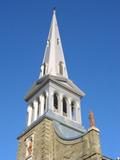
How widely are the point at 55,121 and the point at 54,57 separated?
11.0 m

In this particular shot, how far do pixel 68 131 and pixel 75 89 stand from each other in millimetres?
6549

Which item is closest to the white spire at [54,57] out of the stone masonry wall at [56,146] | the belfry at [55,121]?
the belfry at [55,121]

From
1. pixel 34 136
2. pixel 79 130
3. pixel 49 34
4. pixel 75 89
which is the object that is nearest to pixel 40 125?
pixel 34 136

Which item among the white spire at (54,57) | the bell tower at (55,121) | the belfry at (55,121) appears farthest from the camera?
the white spire at (54,57)

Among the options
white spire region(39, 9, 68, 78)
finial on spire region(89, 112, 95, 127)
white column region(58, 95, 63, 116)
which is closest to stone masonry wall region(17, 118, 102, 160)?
finial on spire region(89, 112, 95, 127)

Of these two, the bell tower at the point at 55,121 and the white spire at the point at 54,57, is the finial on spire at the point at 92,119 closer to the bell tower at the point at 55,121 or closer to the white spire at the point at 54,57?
the bell tower at the point at 55,121

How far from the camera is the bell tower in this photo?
2548 centimetres

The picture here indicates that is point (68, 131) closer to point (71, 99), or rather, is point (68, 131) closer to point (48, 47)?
point (71, 99)

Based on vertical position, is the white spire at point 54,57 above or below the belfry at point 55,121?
above

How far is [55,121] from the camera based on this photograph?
3025 cm

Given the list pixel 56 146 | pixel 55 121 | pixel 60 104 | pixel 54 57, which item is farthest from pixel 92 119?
pixel 54 57

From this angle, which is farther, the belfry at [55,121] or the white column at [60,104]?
the white column at [60,104]

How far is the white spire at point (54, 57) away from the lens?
37500mm

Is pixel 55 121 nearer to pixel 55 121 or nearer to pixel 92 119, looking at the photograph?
pixel 55 121
